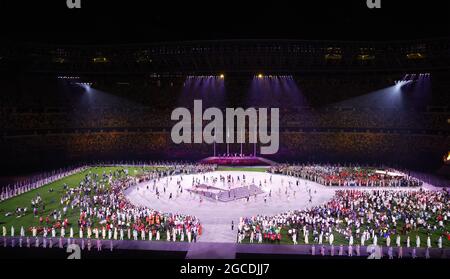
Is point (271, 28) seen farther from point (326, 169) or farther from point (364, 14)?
point (326, 169)

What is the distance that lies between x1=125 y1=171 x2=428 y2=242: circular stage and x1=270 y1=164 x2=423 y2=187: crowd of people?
1072 mm

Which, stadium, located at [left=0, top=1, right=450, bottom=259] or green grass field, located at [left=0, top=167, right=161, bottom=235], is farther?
green grass field, located at [left=0, top=167, right=161, bottom=235]

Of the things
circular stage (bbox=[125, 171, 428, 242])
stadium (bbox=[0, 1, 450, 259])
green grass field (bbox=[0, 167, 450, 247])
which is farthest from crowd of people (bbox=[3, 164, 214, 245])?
circular stage (bbox=[125, 171, 428, 242])

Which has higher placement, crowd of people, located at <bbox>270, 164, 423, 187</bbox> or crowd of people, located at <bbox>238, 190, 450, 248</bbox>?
crowd of people, located at <bbox>270, 164, 423, 187</bbox>

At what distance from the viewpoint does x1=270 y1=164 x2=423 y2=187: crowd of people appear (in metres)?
35.0

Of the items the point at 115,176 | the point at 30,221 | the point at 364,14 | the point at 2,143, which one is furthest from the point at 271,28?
the point at 2,143

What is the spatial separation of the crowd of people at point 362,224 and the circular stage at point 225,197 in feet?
7.19

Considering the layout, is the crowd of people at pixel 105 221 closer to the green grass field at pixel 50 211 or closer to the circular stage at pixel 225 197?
the green grass field at pixel 50 211

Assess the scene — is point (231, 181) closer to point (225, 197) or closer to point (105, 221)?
point (225, 197)

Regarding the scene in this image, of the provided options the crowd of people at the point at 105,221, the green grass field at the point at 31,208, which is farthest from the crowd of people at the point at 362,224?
the green grass field at the point at 31,208

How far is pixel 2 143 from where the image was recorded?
144 feet

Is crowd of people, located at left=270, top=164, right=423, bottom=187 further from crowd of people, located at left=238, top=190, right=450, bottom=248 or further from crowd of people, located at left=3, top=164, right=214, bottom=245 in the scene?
crowd of people, located at left=3, top=164, right=214, bottom=245
